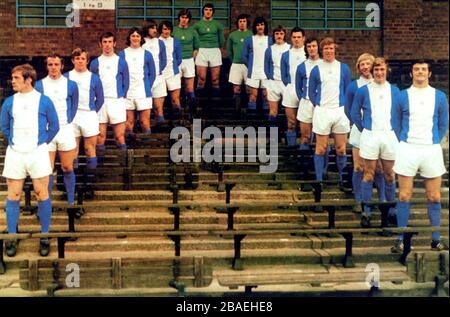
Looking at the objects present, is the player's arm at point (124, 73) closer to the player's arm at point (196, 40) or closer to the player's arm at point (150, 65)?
the player's arm at point (150, 65)

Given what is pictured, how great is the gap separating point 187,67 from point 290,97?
1745mm

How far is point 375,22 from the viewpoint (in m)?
10.2

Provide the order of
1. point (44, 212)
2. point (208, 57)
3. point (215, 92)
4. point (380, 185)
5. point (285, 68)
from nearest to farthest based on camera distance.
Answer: point (44, 212), point (380, 185), point (285, 68), point (208, 57), point (215, 92)

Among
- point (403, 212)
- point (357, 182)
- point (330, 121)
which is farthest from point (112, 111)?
point (403, 212)

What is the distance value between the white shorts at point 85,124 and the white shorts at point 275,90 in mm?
2608

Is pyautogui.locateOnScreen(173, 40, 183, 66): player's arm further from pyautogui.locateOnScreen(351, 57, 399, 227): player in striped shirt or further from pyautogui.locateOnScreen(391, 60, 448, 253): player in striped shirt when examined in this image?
pyautogui.locateOnScreen(391, 60, 448, 253): player in striped shirt

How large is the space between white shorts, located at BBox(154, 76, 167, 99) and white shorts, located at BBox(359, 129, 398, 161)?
10.0ft

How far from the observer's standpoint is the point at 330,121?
6805mm

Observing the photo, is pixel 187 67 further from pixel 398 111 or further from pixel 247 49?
pixel 398 111

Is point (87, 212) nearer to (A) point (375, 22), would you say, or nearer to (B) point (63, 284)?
(B) point (63, 284)

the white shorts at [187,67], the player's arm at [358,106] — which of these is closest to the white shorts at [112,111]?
the white shorts at [187,67]

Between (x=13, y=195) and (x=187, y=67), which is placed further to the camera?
(x=187, y=67)

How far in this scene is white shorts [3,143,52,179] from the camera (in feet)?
19.0

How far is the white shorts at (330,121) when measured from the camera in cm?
680
